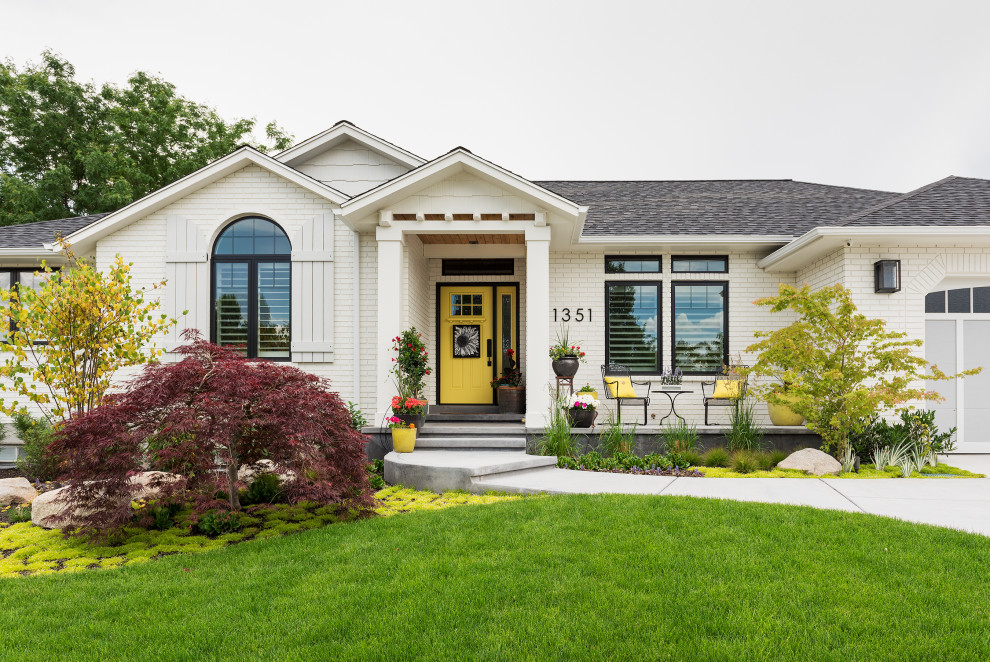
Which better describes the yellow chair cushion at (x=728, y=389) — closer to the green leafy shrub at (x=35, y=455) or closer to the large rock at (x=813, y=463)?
the large rock at (x=813, y=463)

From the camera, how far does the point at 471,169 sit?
7.82 meters

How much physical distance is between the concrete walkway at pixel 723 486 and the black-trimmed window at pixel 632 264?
398 centimetres

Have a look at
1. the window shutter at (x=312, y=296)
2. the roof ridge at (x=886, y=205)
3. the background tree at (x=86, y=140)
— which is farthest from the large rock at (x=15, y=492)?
the background tree at (x=86, y=140)

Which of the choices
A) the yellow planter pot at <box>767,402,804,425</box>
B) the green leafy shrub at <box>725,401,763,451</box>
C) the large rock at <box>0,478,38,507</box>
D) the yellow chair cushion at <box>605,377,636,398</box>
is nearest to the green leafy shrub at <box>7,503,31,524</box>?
the large rock at <box>0,478,38,507</box>

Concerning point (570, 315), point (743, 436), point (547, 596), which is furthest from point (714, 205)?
point (547, 596)

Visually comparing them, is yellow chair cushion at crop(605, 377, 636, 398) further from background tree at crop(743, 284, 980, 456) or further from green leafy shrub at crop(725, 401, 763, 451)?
background tree at crop(743, 284, 980, 456)

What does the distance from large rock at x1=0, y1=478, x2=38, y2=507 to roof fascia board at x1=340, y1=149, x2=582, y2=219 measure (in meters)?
4.87

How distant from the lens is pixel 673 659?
8.21ft

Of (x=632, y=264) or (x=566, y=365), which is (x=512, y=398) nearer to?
(x=566, y=365)

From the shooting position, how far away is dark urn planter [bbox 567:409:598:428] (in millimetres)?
7887

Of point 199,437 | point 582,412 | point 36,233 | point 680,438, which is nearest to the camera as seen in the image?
point 199,437

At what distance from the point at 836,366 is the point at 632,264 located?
11.9 ft

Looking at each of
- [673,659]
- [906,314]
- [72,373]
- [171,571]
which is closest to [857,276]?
[906,314]

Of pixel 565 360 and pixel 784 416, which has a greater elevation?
pixel 565 360
